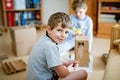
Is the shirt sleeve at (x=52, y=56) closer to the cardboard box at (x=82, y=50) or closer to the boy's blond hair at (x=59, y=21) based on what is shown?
the boy's blond hair at (x=59, y=21)

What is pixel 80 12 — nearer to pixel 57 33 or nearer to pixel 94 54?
pixel 94 54

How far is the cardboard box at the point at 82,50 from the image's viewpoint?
6.89ft

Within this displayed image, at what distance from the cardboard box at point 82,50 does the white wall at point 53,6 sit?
6.48 ft

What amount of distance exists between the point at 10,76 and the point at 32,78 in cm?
74

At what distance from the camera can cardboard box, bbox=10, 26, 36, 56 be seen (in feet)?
8.42

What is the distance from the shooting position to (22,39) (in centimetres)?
260

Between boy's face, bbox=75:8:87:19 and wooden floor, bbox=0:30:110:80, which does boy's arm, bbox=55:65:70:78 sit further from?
boy's face, bbox=75:8:87:19

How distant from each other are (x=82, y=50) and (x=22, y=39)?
88 cm

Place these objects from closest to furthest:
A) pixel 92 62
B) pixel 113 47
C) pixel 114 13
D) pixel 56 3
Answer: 1. pixel 113 47
2. pixel 92 62
3. pixel 114 13
4. pixel 56 3

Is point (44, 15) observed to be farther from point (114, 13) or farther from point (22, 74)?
point (22, 74)

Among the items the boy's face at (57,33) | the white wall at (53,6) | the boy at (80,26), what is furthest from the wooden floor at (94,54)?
the boy's face at (57,33)

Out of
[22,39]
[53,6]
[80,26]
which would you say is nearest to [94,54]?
[80,26]

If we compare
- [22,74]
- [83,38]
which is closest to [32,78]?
[22,74]

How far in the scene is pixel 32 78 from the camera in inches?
56.4
